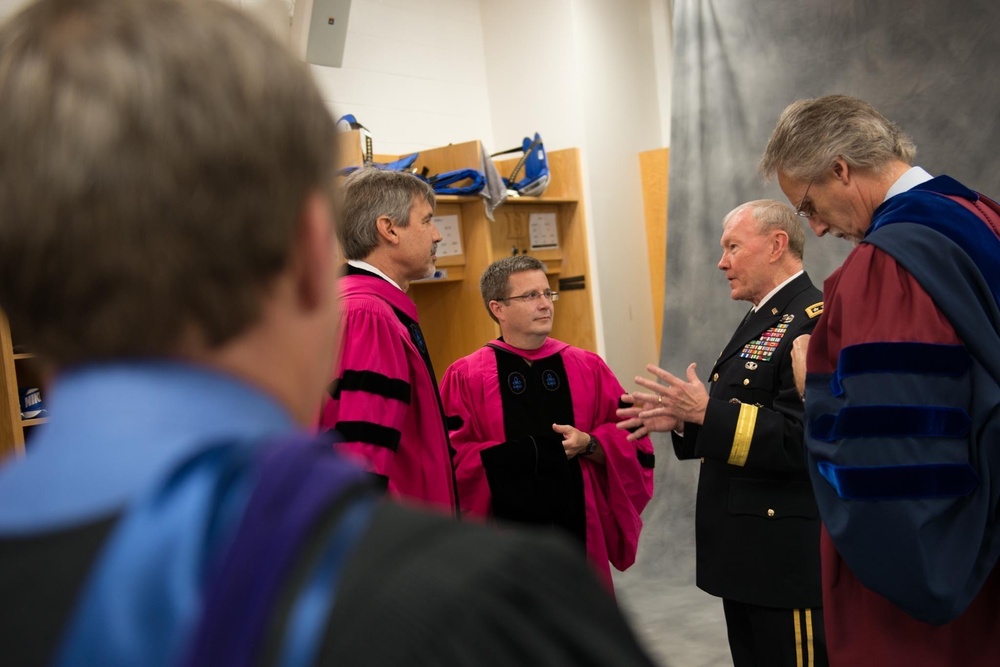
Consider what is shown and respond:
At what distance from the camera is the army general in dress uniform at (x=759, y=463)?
266cm

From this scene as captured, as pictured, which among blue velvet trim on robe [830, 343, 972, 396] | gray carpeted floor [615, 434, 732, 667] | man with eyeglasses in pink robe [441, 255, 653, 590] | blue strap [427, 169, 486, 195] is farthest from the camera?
blue strap [427, 169, 486, 195]

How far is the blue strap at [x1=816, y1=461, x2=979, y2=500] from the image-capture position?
74.8 inches

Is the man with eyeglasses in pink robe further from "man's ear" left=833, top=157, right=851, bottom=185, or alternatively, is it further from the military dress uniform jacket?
"man's ear" left=833, top=157, right=851, bottom=185

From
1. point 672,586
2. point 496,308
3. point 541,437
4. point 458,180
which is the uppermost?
point 458,180

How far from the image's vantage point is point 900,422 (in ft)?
6.33

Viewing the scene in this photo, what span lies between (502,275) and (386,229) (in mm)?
857

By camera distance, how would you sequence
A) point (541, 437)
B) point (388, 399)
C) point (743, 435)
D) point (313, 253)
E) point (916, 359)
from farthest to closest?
point (541, 437)
point (743, 435)
point (388, 399)
point (916, 359)
point (313, 253)

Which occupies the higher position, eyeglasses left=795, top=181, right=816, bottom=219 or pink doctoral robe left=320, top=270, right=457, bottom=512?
eyeglasses left=795, top=181, right=816, bottom=219

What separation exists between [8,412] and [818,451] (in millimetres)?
3311

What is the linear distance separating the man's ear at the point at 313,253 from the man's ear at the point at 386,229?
6.75 ft

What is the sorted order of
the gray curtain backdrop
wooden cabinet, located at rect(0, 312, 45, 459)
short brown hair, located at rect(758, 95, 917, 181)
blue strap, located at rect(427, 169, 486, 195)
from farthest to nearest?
blue strap, located at rect(427, 169, 486, 195) → the gray curtain backdrop → wooden cabinet, located at rect(0, 312, 45, 459) → short brown hair, located at rect(758, 95, 917, 181)

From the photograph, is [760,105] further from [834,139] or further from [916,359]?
[916,359]

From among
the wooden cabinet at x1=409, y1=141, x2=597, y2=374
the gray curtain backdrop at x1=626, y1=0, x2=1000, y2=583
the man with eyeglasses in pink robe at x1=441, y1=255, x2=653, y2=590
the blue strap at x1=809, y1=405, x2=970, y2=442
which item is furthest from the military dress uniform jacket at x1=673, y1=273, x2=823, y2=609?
the wooden cabinet at x1=409, y1=141, x2=597, y2=374

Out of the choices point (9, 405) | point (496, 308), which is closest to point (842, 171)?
point (496, 308)
